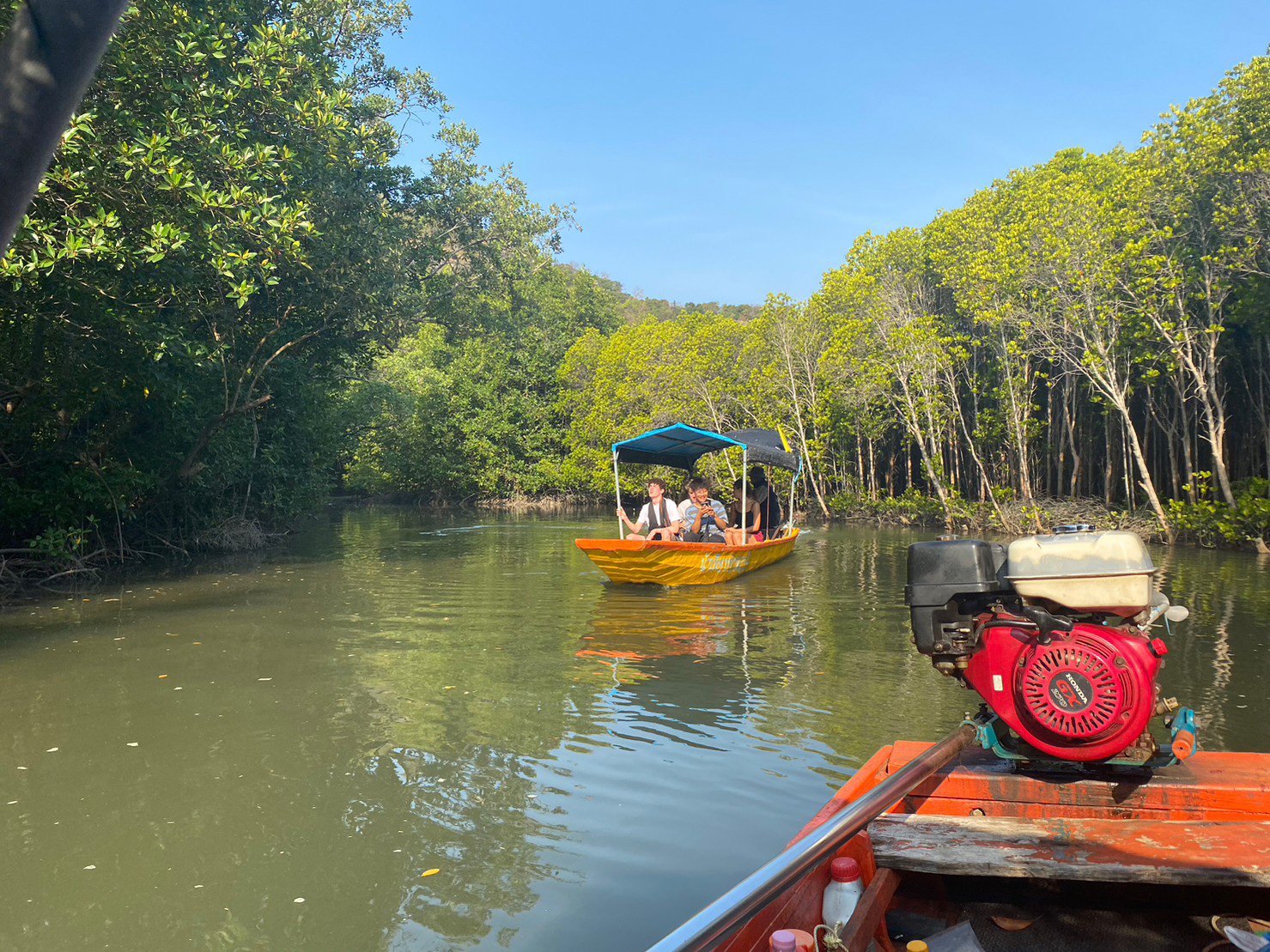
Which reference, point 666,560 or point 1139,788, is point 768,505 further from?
point 1139,788

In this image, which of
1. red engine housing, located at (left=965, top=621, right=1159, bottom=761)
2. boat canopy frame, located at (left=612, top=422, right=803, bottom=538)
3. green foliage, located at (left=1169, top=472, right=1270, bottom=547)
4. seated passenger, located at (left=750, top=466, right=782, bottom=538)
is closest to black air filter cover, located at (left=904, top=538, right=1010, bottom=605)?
red engine housing, located at (left=965, top=621, right=1159, bottom=761)

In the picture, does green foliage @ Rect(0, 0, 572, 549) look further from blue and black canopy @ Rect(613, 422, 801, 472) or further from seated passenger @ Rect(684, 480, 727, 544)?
seated passenger @ Rect(684, 480, 727, 544)

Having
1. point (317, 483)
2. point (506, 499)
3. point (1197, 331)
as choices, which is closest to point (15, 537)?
point (317, 483)

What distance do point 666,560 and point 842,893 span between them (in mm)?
10259

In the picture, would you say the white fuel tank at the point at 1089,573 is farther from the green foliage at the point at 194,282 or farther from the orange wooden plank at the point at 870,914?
the green foliage at the point at 194,282

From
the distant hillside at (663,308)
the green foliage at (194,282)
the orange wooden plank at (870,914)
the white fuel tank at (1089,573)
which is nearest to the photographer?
the orange wooden plank at (870,914)

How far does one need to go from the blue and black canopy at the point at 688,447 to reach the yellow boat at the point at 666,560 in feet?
7.38

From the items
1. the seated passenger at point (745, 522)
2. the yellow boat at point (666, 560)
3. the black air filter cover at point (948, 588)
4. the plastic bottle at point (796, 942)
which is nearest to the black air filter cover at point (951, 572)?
the black air filter cover at point (948, 588)

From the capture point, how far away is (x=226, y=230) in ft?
39.9

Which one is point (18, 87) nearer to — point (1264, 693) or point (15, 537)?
point (1264, 693)

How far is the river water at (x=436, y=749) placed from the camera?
3904 millimetres

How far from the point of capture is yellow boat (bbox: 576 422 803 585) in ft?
41.9

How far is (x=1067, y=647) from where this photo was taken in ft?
11.4

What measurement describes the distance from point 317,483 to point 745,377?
15.8 m
